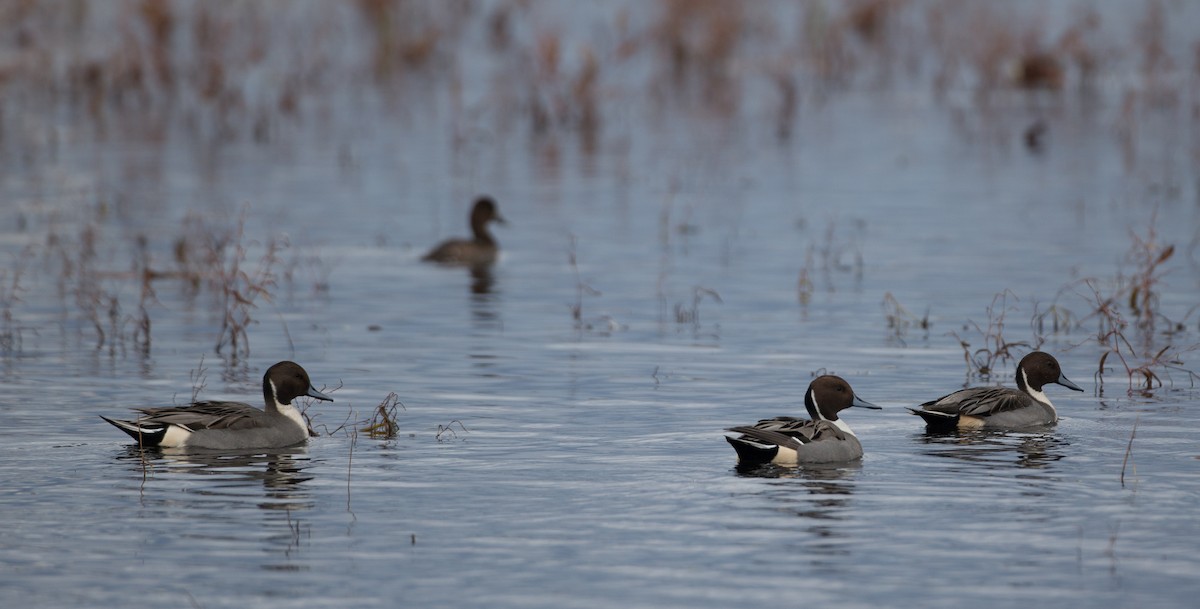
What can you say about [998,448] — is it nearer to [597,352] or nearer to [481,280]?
[597,352]

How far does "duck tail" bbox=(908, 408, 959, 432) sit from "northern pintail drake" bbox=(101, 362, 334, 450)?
3817mm

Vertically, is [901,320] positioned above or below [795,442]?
above

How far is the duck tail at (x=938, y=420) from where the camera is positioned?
40.9 ft

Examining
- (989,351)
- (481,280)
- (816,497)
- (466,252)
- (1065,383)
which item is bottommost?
(816,497)

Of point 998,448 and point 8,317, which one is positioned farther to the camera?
point 8,317

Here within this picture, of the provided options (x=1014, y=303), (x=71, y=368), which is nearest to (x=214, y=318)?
(x=71, y=368)

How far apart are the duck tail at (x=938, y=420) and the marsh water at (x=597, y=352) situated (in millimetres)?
102

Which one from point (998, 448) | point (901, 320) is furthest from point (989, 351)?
point (901, 320)

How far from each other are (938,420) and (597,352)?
4.20 m

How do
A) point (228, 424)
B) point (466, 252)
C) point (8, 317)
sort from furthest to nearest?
1. point (466, 252)
2. point (8, 317)
3. point (228, 424)

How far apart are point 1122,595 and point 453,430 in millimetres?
5024

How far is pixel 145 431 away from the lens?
38.4 feet

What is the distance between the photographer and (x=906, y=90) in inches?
1715

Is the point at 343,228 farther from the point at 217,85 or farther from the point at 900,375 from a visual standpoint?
the point at 217,85
